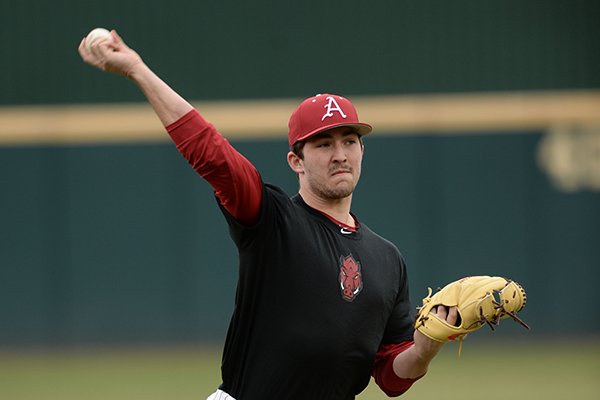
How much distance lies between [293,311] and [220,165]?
60cm

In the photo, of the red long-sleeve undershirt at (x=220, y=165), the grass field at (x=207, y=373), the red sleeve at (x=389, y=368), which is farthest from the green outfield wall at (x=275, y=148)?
the red long-sleeve undershirt at (x=220, y=165)

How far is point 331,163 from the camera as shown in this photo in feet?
11.8

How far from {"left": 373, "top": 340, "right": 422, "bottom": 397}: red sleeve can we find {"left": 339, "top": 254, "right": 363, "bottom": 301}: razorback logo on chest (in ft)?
1.34

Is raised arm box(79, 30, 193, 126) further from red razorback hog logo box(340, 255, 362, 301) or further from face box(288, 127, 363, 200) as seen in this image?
red razorback hog logo box(340, 255, 362, 301)

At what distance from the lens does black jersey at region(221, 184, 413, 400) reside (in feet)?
11.3

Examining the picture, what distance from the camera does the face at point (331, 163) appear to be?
3604 millimetres

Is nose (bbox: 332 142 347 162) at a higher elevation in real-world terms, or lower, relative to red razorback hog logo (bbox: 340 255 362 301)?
higher

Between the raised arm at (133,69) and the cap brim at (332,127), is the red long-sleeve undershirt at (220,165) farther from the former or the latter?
the cap brim at (332,127)

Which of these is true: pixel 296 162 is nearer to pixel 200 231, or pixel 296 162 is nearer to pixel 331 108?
pixel 331 108

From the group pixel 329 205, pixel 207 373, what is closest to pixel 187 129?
pixel 329 205

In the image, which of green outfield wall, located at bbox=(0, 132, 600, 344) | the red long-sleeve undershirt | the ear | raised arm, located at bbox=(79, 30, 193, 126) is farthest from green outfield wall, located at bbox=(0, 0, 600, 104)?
raised arm, located at bbox=(79, 30, 193, 126)

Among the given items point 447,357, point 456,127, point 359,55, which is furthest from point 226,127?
point 447,357

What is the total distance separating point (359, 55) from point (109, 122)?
2.56 meters

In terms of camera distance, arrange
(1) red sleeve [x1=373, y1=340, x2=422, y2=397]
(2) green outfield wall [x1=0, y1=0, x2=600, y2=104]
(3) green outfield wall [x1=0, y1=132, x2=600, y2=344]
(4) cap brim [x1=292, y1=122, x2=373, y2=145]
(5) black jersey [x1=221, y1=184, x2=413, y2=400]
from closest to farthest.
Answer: (5) black jersey [x1=221, y1=184, x2=413, y2=400]
(4) cap brim [x1=292, y1=122, x2=373, y2=145]
(1) red sleeve [x1=373, y1=340, x2=422, y2=397]
(3) green outfield wall [x1=0, y1=132, x2=600, y2=344]
(2) green outfield wall [x1=0, y1=0, x2=600, y2=104]
